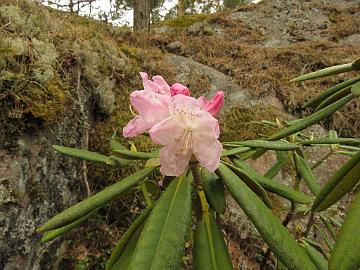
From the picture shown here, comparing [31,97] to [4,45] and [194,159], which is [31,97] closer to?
[4,45]

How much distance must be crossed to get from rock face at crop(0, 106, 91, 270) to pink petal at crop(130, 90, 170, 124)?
1.15m

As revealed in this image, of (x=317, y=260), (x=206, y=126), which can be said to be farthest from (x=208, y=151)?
(x=317, y=260)

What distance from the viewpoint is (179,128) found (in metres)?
0.70

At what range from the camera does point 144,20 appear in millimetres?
5949

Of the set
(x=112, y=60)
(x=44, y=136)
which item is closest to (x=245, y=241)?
(x=44, y=136)

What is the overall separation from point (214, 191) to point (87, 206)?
271 millimetres

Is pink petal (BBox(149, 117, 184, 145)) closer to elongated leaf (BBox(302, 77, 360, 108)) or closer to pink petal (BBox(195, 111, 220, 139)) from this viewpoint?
pink petal (BBox(195, 111, 220, 139))

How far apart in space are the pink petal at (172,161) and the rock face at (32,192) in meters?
1.12

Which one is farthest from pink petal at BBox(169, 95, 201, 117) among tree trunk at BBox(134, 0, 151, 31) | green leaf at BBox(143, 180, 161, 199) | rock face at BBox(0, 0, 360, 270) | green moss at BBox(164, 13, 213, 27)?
green moss at BBox(164, 13, 213, 27)

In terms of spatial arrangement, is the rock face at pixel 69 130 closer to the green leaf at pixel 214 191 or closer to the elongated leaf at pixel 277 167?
the elongated leaf at pixel 277 167

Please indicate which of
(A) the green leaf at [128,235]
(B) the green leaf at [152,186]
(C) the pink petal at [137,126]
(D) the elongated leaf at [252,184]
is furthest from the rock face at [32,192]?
(D) the elongated leaf at [252,184]

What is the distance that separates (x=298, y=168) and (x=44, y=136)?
126 cm

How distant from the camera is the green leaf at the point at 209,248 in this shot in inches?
28.7

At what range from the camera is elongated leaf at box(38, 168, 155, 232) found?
75 cm
